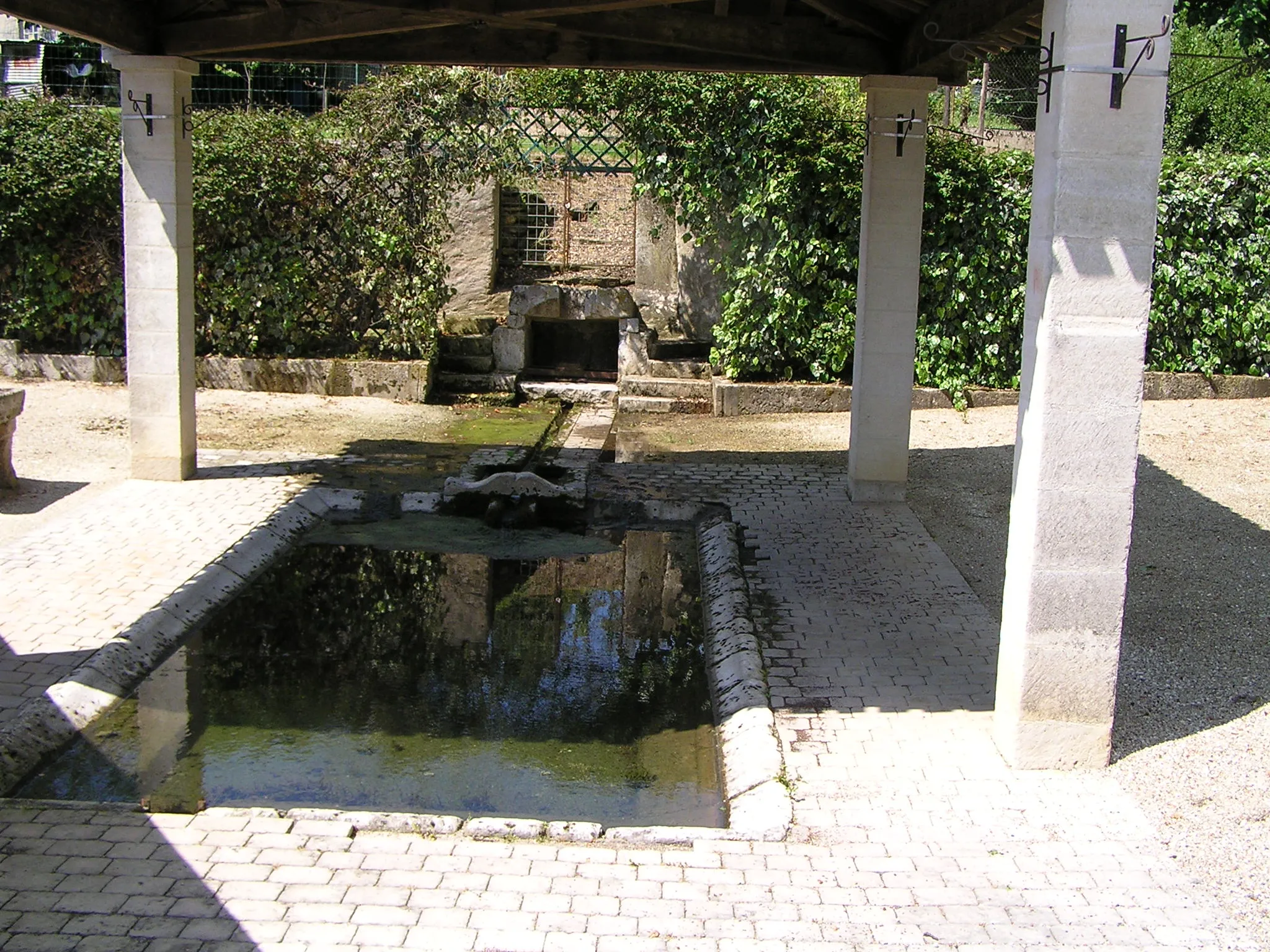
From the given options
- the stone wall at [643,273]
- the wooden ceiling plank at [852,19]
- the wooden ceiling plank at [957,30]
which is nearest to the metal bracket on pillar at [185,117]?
the wooden ceiling plank at [852,19]

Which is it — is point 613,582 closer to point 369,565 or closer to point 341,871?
point 369,565

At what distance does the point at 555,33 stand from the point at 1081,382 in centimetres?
546

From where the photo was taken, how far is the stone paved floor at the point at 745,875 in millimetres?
3742

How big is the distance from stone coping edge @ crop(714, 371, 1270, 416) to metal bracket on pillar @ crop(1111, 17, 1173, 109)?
8.07m

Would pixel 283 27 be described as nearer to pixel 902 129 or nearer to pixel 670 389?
pixel 902 129

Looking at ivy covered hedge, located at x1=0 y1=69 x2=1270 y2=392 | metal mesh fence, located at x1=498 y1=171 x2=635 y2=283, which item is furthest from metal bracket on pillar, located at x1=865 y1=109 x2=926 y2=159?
metal mesh fence, located at x1=498 y1=171 x2=635 y2=283

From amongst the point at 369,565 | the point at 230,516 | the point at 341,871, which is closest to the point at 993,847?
the point at 341,871

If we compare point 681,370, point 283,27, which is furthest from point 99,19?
point 681,370

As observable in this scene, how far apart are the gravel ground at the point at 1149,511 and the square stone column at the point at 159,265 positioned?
60cm

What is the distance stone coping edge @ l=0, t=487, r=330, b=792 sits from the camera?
4.94m

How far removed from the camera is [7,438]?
8734 millimetres

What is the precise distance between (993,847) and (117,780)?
11.4ft

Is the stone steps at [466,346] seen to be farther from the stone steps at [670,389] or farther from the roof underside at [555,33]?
the roof underside at [555,33]

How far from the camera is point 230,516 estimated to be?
8203mm
